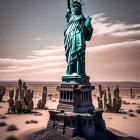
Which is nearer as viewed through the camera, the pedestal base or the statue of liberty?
the pedestal base

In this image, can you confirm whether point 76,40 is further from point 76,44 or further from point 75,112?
point 75,112

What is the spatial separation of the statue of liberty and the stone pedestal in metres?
1.63

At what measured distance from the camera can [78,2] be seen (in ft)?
69.1

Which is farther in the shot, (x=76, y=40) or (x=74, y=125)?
(x=76, y=40)

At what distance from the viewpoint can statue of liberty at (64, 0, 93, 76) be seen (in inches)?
756

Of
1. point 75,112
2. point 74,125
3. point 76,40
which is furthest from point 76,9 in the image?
point 74,125

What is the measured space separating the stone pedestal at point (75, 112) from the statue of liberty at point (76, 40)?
1.63m

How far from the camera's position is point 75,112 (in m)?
17.6

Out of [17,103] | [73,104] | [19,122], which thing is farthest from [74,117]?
[17,103]

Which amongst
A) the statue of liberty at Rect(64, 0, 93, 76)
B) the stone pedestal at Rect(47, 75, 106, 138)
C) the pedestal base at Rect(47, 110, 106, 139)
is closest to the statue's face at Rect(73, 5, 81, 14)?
the statue of liberty at Rect(64, 0, 93, 76)

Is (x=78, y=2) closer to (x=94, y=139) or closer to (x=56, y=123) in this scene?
(x=56, y=123)

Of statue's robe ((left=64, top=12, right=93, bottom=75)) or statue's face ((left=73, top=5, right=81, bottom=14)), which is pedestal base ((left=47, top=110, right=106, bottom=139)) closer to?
statue's robe ((left=64, top=12, right=93, bottom=75))

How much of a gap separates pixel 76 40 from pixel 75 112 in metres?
10.0

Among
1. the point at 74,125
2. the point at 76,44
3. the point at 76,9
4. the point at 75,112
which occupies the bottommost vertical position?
the point at 74,125
